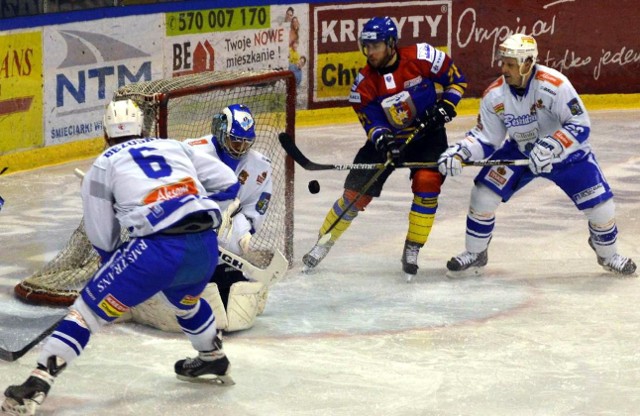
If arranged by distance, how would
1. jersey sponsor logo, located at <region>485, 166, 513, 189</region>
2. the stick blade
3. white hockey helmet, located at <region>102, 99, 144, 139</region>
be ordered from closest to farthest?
white hockey helmet, located at <region>102, 99, 144, 139</region>, the stick blade, jersey sponsor logo, located at <region>485, 166, 513, 189</region>

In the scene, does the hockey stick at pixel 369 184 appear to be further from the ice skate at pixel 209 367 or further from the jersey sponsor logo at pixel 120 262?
the jersey sponsor logo at pixel 120 262

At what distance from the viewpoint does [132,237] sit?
445 cm

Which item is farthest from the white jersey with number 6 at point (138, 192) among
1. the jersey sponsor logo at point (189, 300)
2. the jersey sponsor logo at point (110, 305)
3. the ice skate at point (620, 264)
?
the ice skate at point (620, 264)

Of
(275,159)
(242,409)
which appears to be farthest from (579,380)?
(275,159)

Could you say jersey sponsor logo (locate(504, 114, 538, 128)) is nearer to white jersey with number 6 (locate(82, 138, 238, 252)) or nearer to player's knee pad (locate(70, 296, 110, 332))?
white jersey with number 6 (locate(82, 138, 238, 252))

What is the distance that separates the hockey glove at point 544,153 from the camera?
6.11 meters

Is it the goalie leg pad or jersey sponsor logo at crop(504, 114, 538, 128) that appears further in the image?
jersey sponsor logo at crop(504, 114, 538, 128)

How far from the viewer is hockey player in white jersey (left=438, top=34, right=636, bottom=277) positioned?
6148mm

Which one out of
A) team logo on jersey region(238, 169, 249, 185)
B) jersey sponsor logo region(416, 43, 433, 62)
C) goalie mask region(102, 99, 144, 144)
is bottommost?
team logo on jersey region(238, 169, 249, 185)

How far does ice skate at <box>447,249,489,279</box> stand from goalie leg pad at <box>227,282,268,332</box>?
121cm

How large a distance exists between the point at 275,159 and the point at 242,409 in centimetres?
336

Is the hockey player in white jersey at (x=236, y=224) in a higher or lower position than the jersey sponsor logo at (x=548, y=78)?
lower

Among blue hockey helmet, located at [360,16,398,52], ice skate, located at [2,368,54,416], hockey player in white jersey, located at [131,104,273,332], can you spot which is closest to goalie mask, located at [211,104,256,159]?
hockey player in white jersey, located at [131,104,273,332]

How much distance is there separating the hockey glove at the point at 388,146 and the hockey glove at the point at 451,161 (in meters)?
0.23
